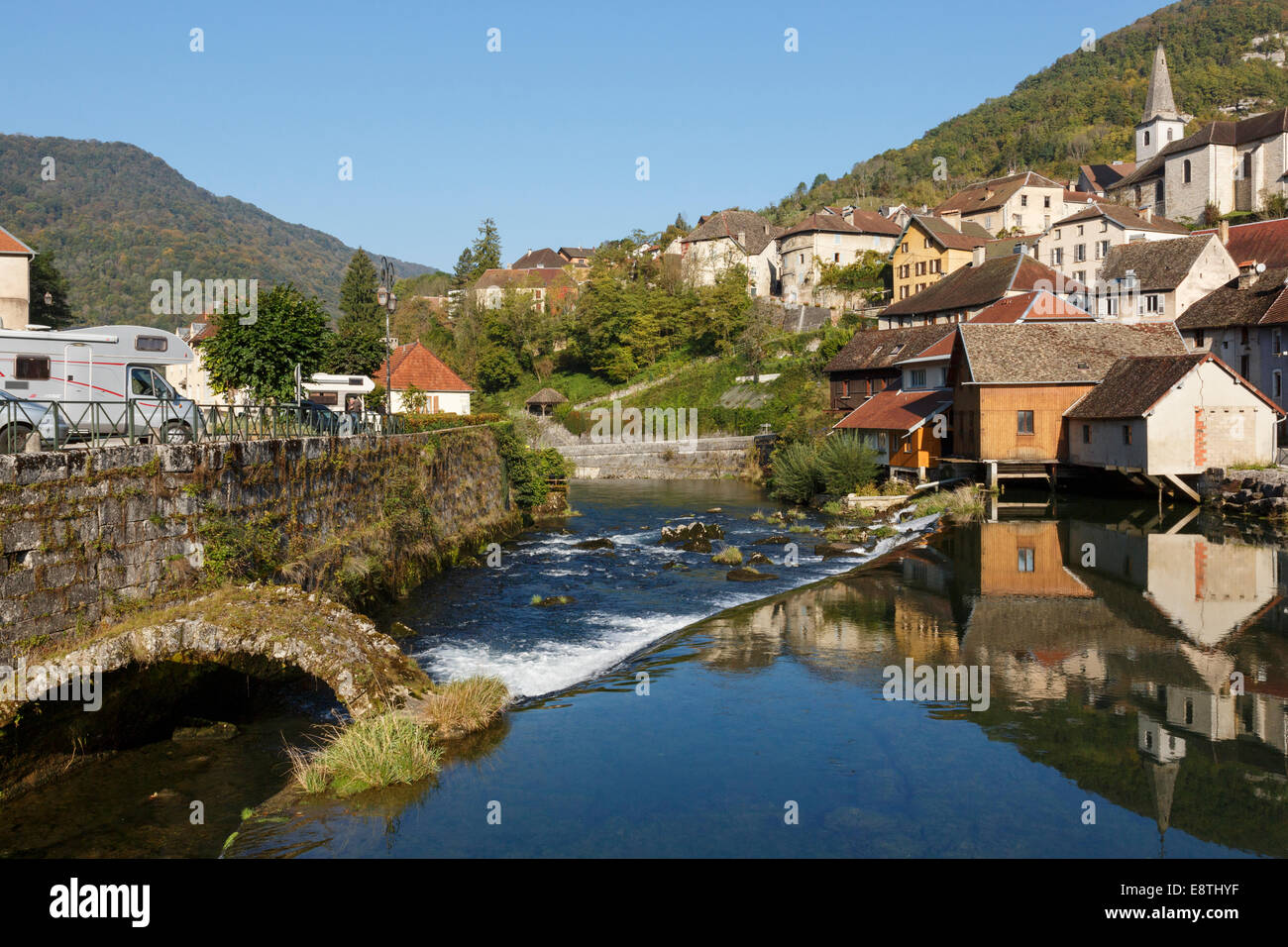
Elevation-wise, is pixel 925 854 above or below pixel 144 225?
below

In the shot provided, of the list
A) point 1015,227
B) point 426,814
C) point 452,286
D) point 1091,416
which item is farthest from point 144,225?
point 426,814

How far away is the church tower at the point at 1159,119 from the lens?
352ft

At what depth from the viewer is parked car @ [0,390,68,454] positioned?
1231 cm

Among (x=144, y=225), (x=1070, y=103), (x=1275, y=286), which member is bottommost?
(x=1275, y=286)

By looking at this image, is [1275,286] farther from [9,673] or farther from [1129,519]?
[9,673]

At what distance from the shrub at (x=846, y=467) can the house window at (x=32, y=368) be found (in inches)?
1183

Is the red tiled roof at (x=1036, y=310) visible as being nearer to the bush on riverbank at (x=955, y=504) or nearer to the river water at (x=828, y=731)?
the bush on riverbank at (x=955, y=504)

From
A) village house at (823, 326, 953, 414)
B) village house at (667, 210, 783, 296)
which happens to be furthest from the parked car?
village house at (667, 210, 783, 296)

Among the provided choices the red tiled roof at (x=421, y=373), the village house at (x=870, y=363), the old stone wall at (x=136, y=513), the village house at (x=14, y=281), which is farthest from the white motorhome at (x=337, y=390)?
the village house at (x=870, y=363)

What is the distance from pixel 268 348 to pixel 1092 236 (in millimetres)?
67263

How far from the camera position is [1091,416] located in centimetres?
3444

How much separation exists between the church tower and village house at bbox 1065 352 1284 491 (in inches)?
3561

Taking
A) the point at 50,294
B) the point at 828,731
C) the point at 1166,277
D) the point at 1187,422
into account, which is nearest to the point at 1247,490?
the point at 1187,422
